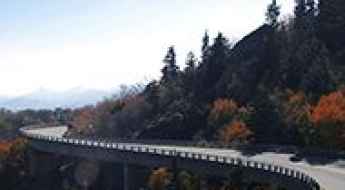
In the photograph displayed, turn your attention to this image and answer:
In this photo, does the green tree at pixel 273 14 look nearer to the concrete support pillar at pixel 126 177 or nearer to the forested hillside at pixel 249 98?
the forested hillside at pixel 249 98

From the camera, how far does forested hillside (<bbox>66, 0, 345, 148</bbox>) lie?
87.6 metres

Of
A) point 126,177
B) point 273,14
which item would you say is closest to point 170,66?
point 273,14

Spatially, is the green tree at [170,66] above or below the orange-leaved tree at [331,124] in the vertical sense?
above

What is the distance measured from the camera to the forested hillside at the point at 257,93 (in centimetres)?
8756

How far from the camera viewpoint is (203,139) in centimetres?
10025

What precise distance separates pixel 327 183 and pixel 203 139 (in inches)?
1780

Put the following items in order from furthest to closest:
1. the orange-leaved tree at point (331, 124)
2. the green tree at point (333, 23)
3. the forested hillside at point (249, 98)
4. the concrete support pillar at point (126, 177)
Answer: the green tree at point (333, 23)
the concrete support pillar at point (126, 177)
the forested hillside at point (249, 98)
the orange-leaved tree at point (331, 124)

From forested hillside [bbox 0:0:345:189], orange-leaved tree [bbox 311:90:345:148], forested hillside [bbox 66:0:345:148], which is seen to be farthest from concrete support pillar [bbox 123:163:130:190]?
orange-leaved tree [bbox 311:90:345:148]

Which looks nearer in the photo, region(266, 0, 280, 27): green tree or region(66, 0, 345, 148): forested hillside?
region(66, 0, 345, 148): forested hillside

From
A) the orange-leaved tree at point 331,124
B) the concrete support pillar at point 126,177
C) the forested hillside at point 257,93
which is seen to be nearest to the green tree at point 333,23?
the forested hillside at point 257,93

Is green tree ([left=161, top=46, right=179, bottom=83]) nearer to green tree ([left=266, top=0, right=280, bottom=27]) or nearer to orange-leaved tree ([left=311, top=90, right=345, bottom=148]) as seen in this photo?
green tree ([left=266, top=0, right=280, bottom=27])

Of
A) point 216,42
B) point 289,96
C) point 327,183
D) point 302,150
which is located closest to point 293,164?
point 302,150

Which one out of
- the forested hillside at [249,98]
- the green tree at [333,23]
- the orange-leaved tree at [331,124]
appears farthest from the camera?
the green tree at [333,23]

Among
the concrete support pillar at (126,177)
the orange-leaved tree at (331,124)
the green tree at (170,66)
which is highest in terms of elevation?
the green tree at (170,66)
